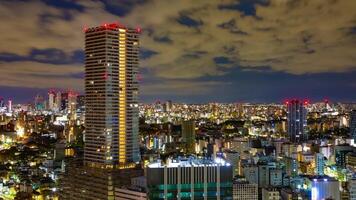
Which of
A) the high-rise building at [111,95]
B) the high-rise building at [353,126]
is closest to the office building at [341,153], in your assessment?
the high-rise building at [353,126]

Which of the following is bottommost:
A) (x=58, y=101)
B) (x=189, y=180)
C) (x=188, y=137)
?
(x=188, y=137)

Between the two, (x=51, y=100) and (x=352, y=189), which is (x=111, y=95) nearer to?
(x=352, y=189)

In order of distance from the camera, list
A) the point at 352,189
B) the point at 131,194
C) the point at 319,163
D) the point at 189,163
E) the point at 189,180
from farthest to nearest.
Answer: the point at 319,163 < the point at 352,189 < the point at 131,194 < the point at 189,163 < the point at 189,180

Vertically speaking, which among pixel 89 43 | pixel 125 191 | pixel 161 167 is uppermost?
pixel 89 43

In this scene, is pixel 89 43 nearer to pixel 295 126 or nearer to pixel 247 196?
pixel 247 196

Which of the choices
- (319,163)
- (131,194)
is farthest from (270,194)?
(131,194)

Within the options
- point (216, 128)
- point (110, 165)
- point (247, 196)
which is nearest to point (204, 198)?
point (110, 165)

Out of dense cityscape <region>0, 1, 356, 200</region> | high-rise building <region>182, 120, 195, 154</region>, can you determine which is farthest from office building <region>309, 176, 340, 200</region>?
high-rise building <region>182, 120, 195, 154</region>

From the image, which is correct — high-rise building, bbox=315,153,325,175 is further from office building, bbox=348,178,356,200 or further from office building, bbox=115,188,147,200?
office building, bbox=115,188,147,200

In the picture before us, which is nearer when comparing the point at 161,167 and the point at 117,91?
the point at 161,167
